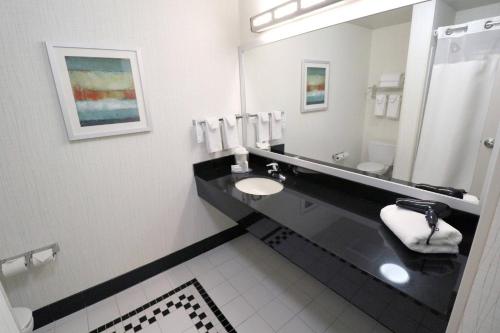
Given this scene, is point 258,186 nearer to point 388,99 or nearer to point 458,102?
point 388,99

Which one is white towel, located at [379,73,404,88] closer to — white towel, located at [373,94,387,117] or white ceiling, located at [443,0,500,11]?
white towel, located at [373,94,387,117]

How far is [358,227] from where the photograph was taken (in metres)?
1.11

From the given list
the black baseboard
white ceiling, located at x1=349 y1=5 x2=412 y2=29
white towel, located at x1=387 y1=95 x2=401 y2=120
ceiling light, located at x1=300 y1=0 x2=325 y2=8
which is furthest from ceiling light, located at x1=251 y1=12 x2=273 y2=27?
the black baseboard

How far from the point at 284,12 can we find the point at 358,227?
1.38 meters

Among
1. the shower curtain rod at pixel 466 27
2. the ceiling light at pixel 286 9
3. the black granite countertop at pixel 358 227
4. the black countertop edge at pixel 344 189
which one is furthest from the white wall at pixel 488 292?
the ceiling light at pixel 286 9

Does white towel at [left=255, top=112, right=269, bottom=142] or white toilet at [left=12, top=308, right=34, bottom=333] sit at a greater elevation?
white towel at [left=255, top=112, right=269, bottom=142]

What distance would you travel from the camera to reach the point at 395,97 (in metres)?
1.13

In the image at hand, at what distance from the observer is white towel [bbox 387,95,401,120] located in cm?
113

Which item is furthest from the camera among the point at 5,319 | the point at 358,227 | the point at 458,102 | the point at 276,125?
the point at 276,125

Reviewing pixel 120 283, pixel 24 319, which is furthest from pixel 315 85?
pixel 24 319

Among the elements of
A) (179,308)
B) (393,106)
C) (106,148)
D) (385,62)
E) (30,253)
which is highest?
(385,62)

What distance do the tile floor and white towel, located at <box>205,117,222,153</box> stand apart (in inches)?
40.5

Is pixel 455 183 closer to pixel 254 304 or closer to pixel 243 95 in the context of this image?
pixel 254 304

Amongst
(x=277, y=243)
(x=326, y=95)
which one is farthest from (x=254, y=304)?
(x=326, y=95)
